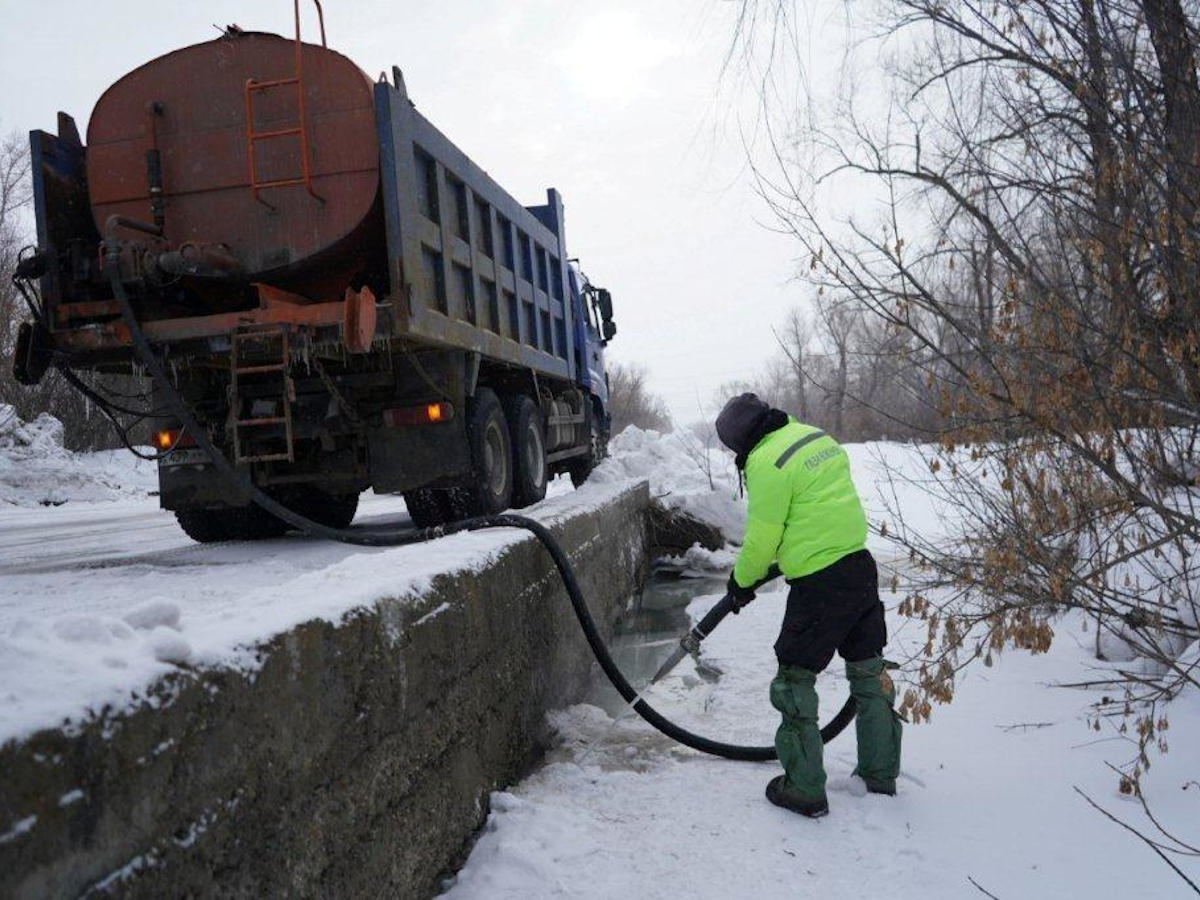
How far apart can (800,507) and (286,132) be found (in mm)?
3380

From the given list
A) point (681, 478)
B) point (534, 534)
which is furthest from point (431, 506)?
point (681, 478)

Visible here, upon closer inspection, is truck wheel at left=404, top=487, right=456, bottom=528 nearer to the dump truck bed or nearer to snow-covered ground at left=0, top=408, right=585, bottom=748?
snow-covered ground at left=0, top=408, right=585, bottom=748

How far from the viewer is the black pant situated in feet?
10.9

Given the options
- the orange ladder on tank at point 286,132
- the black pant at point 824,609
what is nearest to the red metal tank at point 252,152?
the orange ladder on tank at point 286,132

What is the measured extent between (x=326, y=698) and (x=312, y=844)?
1.03ft

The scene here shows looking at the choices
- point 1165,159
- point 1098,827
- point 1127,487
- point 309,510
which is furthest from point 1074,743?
point 309,510

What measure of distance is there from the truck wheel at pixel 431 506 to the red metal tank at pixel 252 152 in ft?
5.13

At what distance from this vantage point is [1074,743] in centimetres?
389

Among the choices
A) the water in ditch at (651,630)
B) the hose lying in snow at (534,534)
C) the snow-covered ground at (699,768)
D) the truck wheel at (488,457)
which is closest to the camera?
the snow-covered ground at (699,768)

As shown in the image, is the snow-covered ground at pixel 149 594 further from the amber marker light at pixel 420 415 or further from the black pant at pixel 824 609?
the black pant at pixel 824 609

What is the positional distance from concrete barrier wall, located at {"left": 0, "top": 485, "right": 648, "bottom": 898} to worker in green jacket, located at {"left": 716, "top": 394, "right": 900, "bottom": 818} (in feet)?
3.42

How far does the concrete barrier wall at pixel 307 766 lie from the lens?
4.39 feet

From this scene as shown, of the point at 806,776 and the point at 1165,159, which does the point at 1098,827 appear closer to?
the point at 806,776

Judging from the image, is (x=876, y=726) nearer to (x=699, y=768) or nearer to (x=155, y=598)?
(x=699, y=768)
